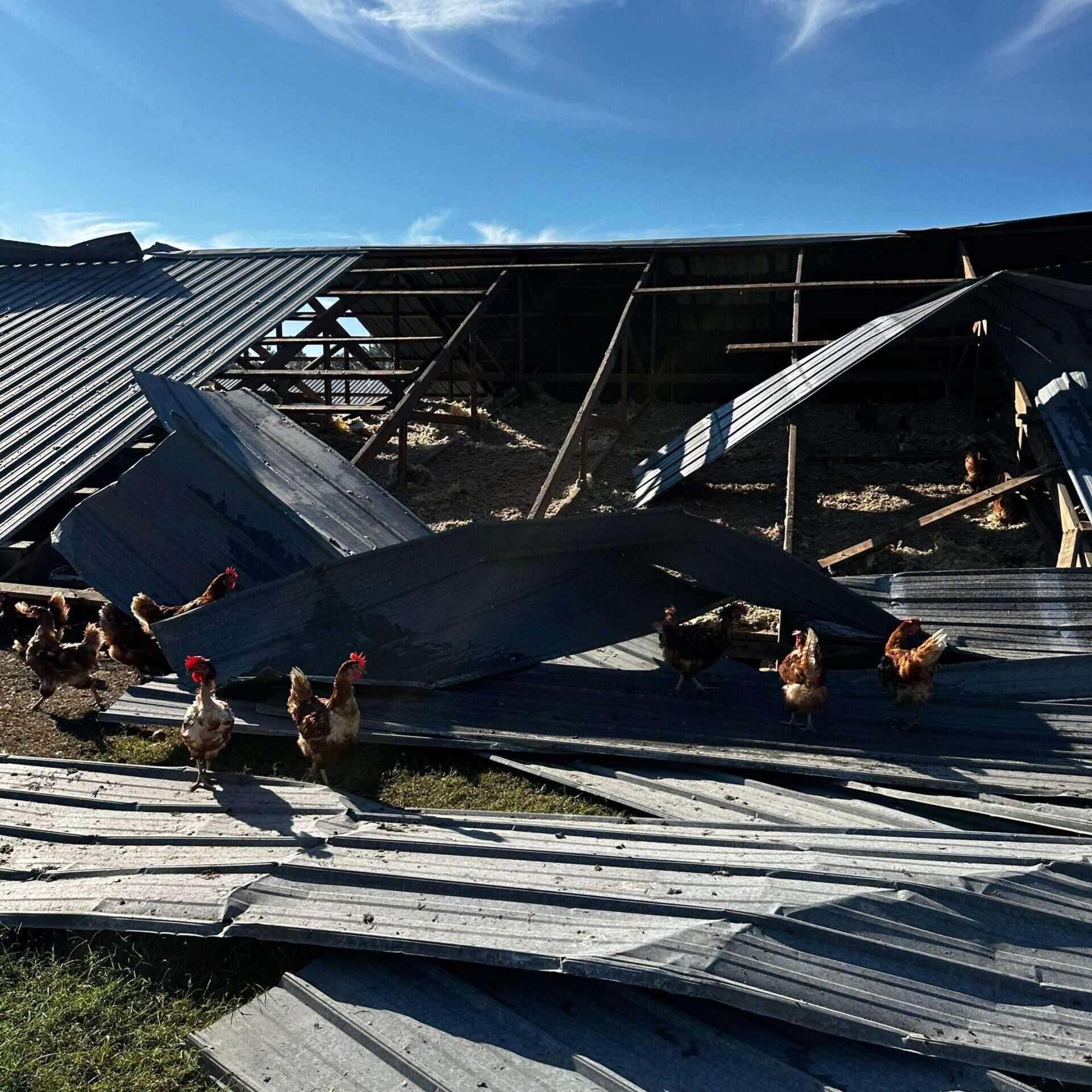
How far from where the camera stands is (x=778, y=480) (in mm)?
12578

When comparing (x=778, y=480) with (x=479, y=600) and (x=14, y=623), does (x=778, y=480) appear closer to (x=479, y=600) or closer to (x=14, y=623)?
(x=479, y=600)

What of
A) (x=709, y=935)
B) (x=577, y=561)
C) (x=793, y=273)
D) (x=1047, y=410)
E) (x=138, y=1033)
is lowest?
(x=138, y=1033)

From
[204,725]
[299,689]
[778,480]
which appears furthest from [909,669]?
[778,480]

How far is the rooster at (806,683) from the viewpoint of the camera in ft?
19.7

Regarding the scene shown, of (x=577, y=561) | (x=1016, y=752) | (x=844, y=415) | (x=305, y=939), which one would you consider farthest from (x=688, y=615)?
(x=844, y=415)

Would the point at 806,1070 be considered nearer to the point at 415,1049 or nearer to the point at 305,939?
the point at 415,1049

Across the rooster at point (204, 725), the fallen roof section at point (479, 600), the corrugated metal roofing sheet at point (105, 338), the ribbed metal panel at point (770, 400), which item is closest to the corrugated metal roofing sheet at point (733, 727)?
the fallen roof section at point (479, 600)

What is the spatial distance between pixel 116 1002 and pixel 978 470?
10556 millimetres

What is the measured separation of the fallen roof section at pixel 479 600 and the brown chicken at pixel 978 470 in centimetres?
527

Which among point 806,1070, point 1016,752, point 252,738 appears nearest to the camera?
point 806,1070

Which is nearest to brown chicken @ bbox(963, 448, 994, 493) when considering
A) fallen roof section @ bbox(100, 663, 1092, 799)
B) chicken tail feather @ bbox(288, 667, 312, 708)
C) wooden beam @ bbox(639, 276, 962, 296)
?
wooden beam @ bbox(639, 276, 962, 296)

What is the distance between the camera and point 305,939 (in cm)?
418

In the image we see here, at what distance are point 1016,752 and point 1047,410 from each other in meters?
4.95

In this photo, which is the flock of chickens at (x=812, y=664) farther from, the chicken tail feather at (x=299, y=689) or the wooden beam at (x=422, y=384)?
the wooden beam at (x=422, y=384)
